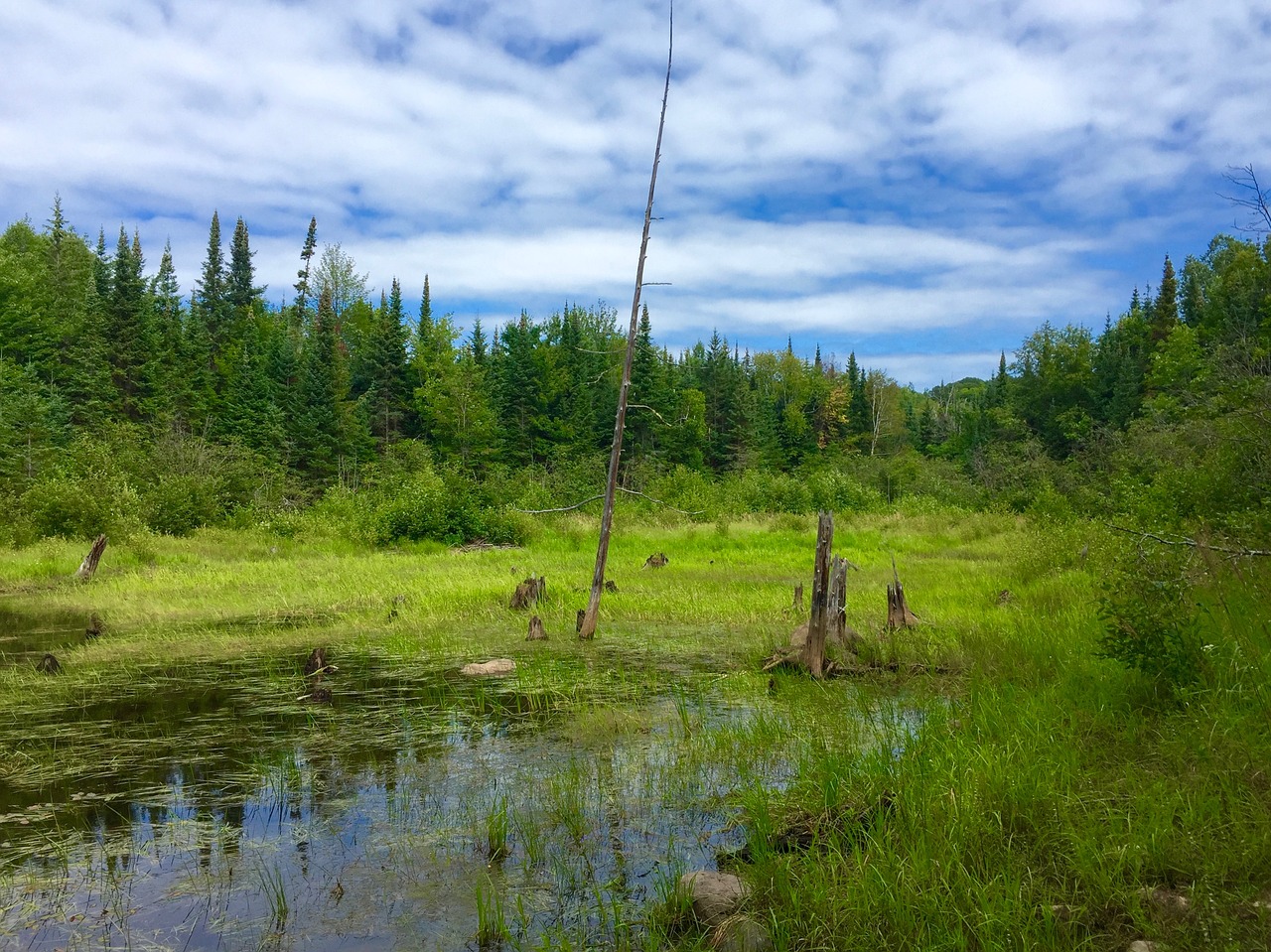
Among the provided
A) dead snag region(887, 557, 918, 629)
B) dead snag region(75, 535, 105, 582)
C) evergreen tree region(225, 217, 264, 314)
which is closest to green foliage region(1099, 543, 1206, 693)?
dead snag region(887, 557, 918, 629)

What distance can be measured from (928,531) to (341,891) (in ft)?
87.9

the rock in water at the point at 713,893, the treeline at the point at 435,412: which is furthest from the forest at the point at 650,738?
the treeline at the point at 435,412

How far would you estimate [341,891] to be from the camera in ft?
14.5

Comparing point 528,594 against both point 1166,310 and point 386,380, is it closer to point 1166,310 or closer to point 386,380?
point 386,380

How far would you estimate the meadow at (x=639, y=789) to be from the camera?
3.75m

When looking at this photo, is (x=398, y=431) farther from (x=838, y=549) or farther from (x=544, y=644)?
(x=544, y=644)

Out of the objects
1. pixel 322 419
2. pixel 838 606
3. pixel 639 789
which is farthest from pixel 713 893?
pixel 322 419

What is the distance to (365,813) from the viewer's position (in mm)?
5445

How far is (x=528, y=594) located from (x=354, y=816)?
8792 millimetres

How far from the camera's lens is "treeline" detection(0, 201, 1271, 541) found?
28984 mm

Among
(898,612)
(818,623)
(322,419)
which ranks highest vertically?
(322,419)

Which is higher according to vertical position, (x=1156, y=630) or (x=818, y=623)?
(x=1156, y=630)

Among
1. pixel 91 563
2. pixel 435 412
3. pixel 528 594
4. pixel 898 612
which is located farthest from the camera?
pixel 435 412

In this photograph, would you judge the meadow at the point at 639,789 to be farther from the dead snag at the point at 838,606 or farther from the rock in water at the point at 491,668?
the dead snag at the point at 838,606
